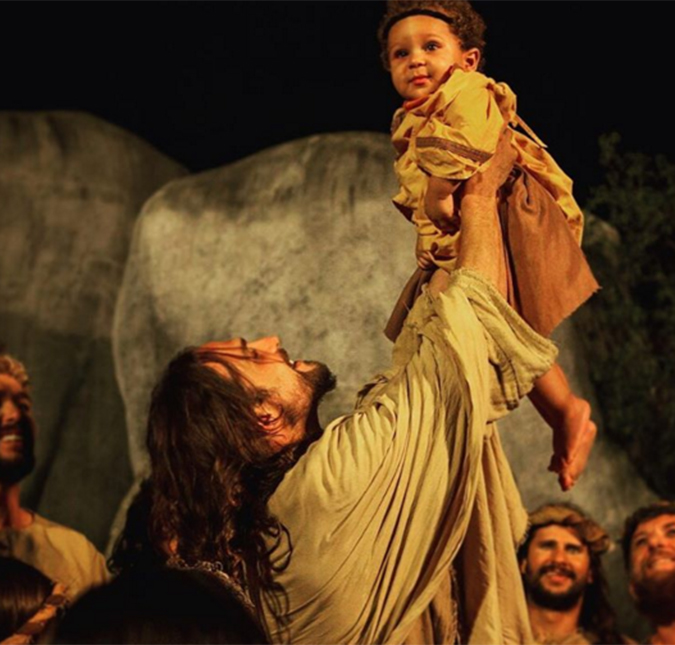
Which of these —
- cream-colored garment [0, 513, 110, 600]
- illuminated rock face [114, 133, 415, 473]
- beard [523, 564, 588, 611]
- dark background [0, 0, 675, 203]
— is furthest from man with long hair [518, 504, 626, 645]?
cream-colored garment [0, 513, 110, 600]

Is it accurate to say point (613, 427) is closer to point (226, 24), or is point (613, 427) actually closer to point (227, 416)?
point (226, 24)

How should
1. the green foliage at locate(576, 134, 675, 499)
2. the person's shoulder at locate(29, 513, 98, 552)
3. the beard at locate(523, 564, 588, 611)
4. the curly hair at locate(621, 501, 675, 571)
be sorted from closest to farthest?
the person's shoulder at locate(29, 513, 98, 552) → the curly hair at locate(621, 501, 675, 571) → the beard at locate(523, 564, 588, 611) → the green foliage at locate(576, 134, 675, 499)

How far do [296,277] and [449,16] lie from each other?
1921 mm

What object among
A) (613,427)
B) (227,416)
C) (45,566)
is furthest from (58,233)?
(227,416)

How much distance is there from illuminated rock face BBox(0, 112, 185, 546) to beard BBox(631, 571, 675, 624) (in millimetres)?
3124

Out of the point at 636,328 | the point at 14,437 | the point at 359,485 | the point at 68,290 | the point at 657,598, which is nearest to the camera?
A: the point at 359,485

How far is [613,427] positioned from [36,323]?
264 cm

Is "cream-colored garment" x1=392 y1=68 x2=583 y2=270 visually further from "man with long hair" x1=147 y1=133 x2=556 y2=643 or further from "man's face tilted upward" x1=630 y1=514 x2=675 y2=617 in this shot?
"man's face tilted upward" x1=630 y1=514 x2=675 y2=617

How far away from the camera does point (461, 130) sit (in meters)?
1.97

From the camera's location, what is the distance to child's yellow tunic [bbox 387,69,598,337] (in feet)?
6.50

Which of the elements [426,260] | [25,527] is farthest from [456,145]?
[25,527]

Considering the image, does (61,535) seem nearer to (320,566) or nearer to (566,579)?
(566,579)

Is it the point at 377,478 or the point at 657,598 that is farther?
the point at 657,598

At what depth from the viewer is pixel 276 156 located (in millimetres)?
5184
